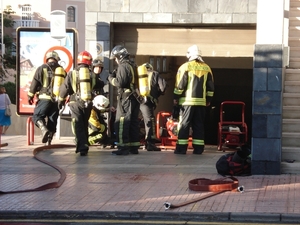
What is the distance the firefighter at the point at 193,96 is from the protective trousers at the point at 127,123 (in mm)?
779

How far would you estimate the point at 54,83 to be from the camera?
14.5m

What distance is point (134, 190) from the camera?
392 inches

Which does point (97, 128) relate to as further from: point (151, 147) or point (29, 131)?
point (29, 131)

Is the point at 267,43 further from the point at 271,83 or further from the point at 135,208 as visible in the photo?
the point at 135,208

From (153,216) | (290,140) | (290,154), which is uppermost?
(290,140)

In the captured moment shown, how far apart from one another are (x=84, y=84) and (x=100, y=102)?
2.25 ft

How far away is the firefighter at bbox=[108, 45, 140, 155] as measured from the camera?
13.6 m

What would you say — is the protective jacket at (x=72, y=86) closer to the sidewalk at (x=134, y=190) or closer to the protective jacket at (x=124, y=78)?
the protective jacket at (x=124, y=78)

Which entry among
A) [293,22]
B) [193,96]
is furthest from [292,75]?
[193,96]

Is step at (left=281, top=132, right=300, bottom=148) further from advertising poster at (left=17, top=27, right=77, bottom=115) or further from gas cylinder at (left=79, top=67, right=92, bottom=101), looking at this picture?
advertising poster at (left=17, top=27, right=77, bottom=115)

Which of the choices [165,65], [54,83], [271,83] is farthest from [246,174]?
[165,65]

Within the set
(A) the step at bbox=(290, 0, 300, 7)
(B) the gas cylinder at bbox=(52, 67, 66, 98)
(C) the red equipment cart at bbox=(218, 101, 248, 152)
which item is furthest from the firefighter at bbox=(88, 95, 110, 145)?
(A) the step at bbox=(290, 0, 300, 7)

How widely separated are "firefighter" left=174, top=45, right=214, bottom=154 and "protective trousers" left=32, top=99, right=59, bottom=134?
2.65 metres

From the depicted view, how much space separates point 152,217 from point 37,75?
6994 mm
